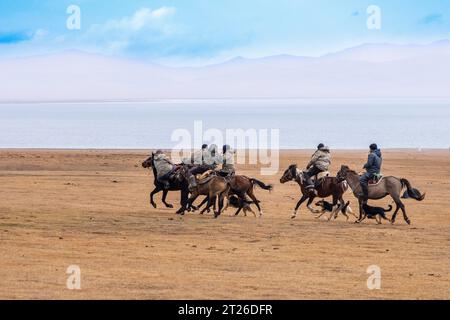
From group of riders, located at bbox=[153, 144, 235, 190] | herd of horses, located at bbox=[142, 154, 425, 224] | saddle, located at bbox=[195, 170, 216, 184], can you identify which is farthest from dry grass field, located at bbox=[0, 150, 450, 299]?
group of riders, located at bbox=[153, 144, 235, 190]

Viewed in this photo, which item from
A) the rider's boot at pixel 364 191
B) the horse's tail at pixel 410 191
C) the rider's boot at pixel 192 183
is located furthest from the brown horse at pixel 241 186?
the horse's tail at pixel 410 191

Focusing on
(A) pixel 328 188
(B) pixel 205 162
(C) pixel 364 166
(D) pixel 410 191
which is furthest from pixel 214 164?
(D) pixel 410 191

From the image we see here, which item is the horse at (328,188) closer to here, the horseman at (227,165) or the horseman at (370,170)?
the horseman at (370,170)

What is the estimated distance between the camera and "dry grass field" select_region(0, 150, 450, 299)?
18.0 m

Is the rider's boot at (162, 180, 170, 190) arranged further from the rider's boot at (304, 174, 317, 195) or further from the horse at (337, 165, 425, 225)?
the horse at (337, 165, 425, 225)

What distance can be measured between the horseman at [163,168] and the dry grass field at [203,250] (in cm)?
97

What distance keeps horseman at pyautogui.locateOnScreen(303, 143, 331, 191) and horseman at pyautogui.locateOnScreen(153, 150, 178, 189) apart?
378cm

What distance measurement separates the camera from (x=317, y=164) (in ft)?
96.1

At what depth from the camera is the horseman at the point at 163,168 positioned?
2975 centimetres

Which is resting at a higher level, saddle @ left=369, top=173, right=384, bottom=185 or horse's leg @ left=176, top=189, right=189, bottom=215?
saddle @ left=369, top=173, right=384, bottom=185

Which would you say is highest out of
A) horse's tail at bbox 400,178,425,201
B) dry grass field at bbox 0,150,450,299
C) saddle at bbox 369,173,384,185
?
saddle at bbox 369,173,384,185

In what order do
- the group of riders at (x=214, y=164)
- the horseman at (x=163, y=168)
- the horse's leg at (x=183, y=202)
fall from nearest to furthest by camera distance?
the group of riders at (x=214, y=164) < the horse's leg at (x=183, y=202) < the horseman at (x=163, y=168)
